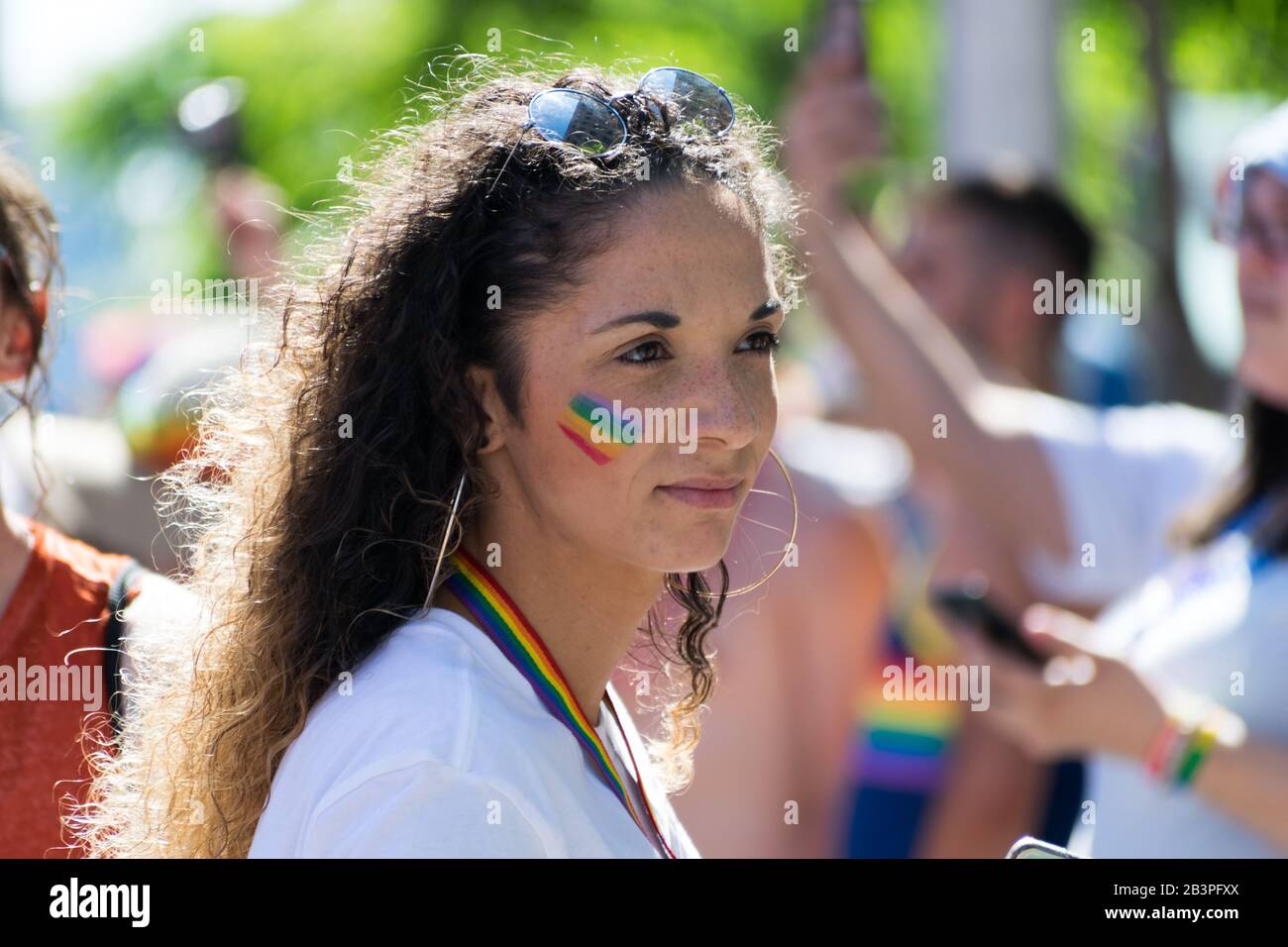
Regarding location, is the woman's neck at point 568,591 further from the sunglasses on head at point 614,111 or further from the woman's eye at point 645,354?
the sunglasses on head at point 614,111

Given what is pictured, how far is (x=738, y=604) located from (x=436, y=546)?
1986 millimetres

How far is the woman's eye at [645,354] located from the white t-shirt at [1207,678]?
1287 millimetres

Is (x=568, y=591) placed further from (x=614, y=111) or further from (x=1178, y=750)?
(x=1178, y=750)

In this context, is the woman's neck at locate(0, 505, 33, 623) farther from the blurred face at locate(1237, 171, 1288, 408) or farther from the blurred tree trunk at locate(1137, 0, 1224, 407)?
the blurred tree trunk at locate(1137, 0, 1224, 407)

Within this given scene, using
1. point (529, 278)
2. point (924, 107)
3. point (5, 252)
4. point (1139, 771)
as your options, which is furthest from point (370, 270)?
point (924, 107)

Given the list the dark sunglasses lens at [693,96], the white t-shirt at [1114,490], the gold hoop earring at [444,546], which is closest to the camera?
the gold hoop earring at [444,546]

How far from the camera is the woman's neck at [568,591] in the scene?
1.67m

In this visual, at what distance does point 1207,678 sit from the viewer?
2.50 meters

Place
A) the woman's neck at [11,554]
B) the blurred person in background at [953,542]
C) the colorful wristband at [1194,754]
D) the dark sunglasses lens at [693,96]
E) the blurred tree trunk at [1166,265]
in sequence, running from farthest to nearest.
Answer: the blurred tree trunk at [1166,265]
the blurred person in background at [953,542]
the colorful wristband at [1194,754]
the woman's neck at [11,554]
the dark sunglasses lens at [693,96]

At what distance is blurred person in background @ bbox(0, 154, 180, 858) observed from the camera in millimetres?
1870

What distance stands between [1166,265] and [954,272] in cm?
327

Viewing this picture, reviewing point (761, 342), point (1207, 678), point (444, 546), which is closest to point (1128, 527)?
point (1207, 678)

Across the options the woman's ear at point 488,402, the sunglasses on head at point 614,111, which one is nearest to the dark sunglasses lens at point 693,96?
the sunglasses on head at point 614,111

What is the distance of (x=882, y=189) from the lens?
8695 mm
